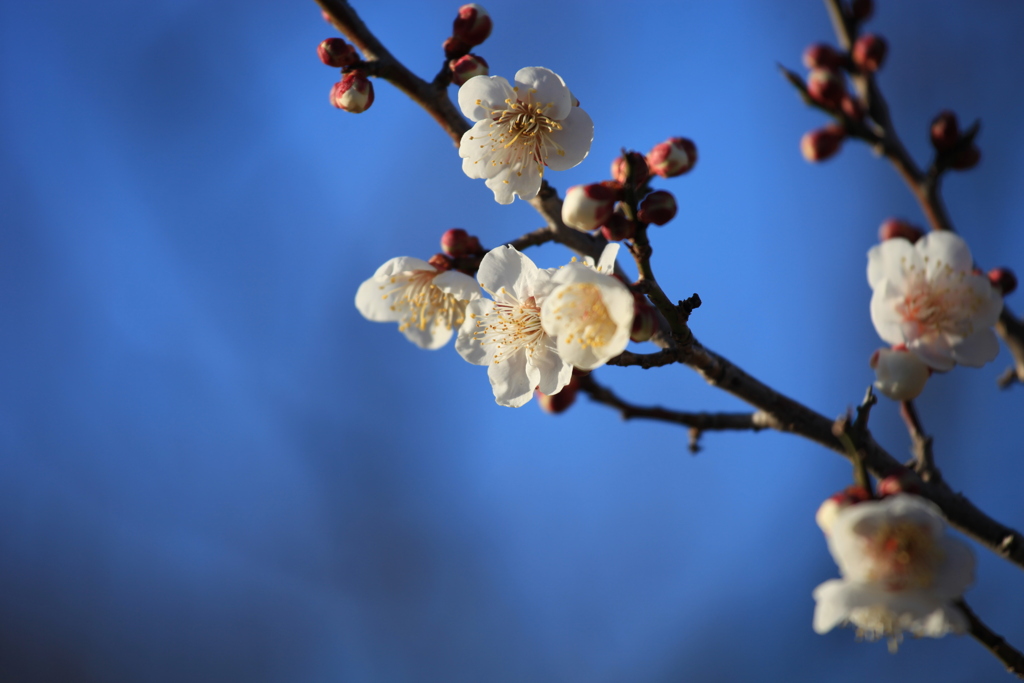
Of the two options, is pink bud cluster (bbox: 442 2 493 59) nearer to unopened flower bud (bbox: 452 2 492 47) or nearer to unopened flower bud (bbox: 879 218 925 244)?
unopened flower bud (bbox: 452 2 492 47)

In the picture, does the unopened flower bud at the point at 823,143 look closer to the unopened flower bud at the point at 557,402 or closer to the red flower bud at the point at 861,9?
the red flower bud at the point at 861,9

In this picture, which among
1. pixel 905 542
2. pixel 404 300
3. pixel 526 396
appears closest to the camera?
pixel 905 542

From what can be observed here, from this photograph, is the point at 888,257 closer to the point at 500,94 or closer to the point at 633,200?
the point at 633,200

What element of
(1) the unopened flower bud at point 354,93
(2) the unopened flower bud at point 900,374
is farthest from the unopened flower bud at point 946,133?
(1) the unopened flower bud at point 354,93

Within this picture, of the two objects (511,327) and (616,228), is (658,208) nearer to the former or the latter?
(616,228)

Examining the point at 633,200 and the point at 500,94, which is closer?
the point at 633,200

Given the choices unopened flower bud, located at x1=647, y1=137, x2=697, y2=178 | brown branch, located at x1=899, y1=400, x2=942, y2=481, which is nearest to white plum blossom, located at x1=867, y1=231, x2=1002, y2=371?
brown branch, located at x1=899, y1=400, x2=942, y2=481

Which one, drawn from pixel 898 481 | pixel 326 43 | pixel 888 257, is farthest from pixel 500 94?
pixel 898 481

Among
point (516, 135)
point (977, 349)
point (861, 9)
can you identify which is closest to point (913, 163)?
point (861, 9)
